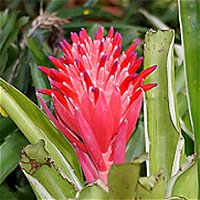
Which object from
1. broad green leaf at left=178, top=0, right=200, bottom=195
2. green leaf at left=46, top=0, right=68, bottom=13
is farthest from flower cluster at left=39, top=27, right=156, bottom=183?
green leaf at left=46, top=0, right=68, bottom=13

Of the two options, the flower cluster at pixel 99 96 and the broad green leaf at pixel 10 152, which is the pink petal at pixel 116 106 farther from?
the broad green leaf at pixel 10 152

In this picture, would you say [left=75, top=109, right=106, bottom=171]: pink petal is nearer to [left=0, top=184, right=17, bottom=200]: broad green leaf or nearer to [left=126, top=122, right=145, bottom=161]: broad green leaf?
[left=0, top=184, right=17, bottom=200]: broad green leaf

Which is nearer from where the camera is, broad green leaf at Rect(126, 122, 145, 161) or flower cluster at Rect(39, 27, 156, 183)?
flower cluster at Rect(39, 27, 156, 183)

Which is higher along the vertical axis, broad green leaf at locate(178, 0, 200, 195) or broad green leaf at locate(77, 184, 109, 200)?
broad green leaf at locate(178, 0, 200, 195)

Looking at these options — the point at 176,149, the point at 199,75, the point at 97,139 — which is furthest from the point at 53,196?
the point at 199,75

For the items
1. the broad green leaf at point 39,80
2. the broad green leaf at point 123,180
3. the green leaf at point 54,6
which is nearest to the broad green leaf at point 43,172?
the broad green leaf at point 123,180

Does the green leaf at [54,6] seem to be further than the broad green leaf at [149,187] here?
Yes
